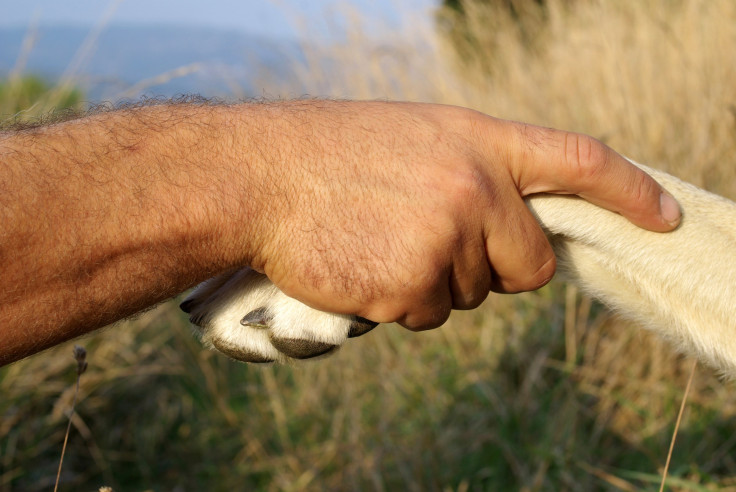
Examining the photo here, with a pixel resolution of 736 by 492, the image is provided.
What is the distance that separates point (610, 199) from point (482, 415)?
1.71 meters

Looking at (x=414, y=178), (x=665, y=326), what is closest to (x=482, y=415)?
(x=665, y=326)

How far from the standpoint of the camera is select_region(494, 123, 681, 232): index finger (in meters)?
1.25

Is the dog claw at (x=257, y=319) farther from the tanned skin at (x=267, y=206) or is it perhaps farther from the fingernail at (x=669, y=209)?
the fingernail at (x=669, y=209)

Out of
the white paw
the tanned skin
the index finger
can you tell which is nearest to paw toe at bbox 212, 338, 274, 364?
the white paw

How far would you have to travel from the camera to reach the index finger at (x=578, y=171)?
1247 millimetres

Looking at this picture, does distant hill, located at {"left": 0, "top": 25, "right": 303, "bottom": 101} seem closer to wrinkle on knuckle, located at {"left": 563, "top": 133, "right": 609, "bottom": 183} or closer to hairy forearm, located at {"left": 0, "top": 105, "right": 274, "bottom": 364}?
hairy forearm, located at {"left": 0, "top": 105, "right": 274, "bottom": 364}

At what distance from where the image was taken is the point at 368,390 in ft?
10.9

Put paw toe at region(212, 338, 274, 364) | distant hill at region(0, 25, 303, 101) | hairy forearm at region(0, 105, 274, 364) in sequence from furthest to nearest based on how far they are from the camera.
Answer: distant hill at region(0, 25, 303, 101) < paw toe at region(212, 338, 274, 364) < hairy forearm at region(0, 105, 274, 364)

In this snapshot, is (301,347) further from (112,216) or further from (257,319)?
(112,216)

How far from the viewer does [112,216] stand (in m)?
1.12

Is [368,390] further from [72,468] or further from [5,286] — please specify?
[5,286]

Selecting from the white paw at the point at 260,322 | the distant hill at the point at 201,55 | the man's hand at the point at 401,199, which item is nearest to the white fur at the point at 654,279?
the white paw at the point at 260,322

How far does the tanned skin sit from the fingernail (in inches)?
8.0

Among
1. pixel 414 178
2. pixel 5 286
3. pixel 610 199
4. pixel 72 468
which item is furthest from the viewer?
pixel 72 468
